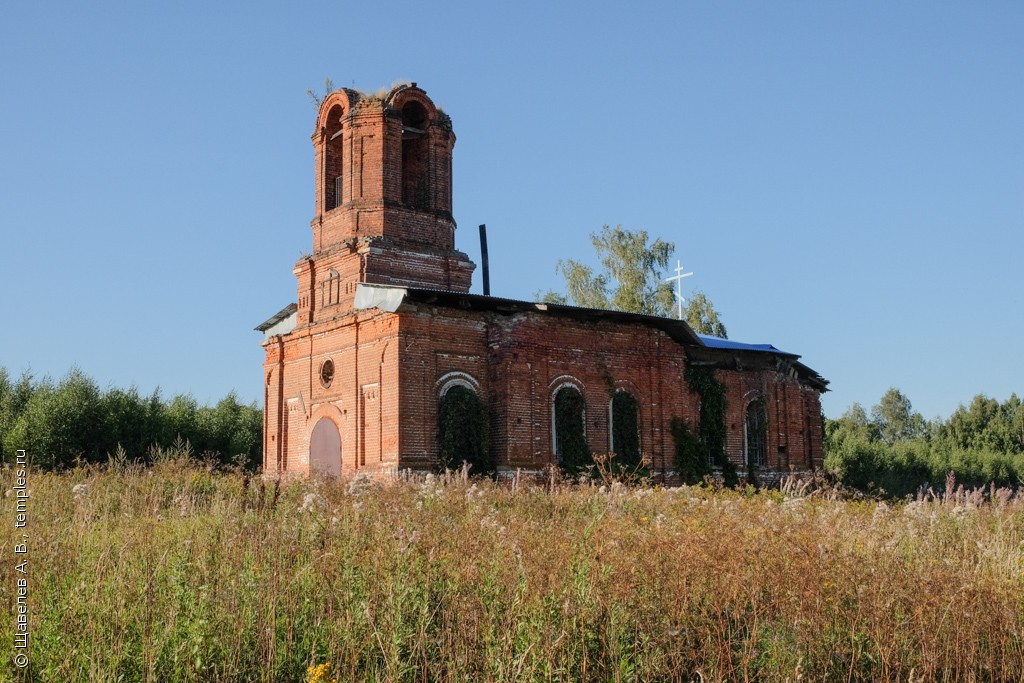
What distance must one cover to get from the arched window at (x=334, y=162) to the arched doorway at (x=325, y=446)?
5.47 m

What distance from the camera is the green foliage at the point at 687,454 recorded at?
22.7 meters

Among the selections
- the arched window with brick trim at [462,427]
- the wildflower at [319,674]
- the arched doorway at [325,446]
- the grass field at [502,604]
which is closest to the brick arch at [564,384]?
the arched window with brick trim at [462,427]

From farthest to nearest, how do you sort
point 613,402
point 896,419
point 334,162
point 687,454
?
point 896,419, point 334,162, point 687,454, point 613,402

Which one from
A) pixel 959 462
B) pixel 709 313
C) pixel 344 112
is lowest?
→ pixel 959 462

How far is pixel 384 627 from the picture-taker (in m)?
5.17

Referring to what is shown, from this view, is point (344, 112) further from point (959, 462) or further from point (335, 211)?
point (959, 462)

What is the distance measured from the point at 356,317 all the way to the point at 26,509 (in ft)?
40.8

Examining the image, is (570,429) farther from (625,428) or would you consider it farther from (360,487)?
(360,487)

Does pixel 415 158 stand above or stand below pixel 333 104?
below

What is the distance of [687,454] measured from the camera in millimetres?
22766

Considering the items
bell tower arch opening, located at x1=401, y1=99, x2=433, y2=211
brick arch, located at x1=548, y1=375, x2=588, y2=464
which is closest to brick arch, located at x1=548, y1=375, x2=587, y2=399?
brick arch, located at x1=548, y1=375, x2=588, y2=464

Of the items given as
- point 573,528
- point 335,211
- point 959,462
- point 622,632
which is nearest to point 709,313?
point 959,462

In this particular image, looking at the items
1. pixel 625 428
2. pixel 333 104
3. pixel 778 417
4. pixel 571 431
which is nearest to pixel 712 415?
pixel 778 417

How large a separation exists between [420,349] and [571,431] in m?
4.05
